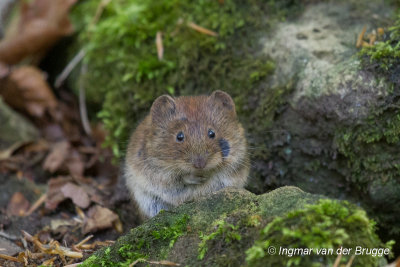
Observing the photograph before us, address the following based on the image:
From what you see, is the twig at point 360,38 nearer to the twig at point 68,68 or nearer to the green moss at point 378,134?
the green moss at point 378,134

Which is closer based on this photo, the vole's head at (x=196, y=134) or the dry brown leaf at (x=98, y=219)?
the vole's head at (x=196, y=134)

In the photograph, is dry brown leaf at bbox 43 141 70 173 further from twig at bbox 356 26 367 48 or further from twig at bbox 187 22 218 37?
twig at bbox 356 26 367 48

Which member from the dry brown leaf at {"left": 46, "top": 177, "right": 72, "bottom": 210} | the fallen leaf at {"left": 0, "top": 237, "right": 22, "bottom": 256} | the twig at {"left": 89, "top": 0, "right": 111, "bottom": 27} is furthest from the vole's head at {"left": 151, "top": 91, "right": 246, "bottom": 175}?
the twig at {"left": 89, "top": 0, "right": 111, "bottom": 27}

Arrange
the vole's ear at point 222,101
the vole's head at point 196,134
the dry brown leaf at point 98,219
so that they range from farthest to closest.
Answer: the dry brown leaf at point 98,219
the vole's ear at point 222,101
the vole's head at point 196,134

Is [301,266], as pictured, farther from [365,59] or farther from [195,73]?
[195,73]

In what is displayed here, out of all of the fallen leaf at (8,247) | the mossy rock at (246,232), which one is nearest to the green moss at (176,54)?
the fallen leaf at (8,247)


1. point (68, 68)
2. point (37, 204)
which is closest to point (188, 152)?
point (37, 204)

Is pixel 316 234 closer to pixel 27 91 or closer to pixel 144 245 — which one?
pixel 144 245
